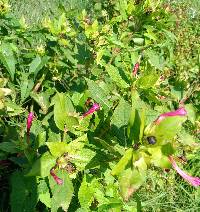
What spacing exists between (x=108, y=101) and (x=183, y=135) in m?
0.35

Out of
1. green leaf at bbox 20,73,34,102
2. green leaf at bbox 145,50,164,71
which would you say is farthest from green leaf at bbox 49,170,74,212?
green leaf at bbox 145,50,164,71

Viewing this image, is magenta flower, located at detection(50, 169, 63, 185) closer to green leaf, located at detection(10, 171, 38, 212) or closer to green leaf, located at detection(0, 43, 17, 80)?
green leaf, located at detection(10, 171, 38, 212)

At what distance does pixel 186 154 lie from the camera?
7.27ft

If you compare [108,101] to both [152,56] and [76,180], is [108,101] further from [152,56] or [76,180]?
[152,56]

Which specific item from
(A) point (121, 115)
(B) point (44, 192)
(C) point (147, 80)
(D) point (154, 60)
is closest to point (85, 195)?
(B) point (44, 192)

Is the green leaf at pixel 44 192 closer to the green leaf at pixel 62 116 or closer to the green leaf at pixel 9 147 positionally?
the green leaf at pixel 9 147

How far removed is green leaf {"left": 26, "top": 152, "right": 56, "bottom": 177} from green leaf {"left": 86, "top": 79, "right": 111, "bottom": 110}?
310mm

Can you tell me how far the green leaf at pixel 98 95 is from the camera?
1435 mm

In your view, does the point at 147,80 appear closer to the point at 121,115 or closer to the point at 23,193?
the point at 121,115

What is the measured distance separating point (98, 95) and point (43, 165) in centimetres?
37

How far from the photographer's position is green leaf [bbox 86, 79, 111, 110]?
56.5 inches

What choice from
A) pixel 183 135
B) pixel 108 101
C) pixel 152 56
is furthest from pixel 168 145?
pixel 152 56

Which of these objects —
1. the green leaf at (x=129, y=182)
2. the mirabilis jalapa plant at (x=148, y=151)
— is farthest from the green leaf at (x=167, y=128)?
the green leaf at (x=129, y=182)

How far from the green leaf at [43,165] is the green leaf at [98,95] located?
310 mm
